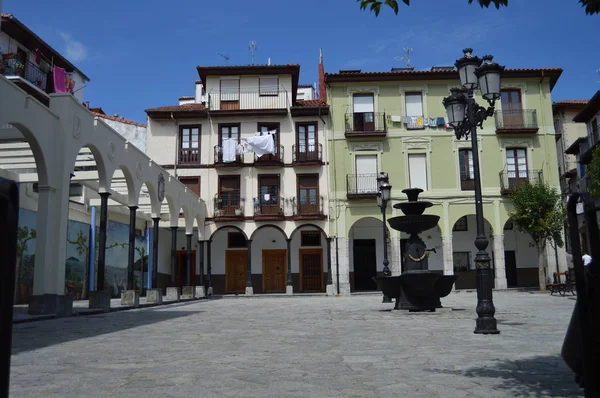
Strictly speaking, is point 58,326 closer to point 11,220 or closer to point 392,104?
point 11,220

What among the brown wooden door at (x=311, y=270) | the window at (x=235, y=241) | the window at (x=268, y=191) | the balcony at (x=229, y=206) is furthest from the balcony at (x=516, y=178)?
the window at (x=235, y=241)

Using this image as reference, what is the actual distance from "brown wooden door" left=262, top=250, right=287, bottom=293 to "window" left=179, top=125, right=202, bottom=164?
684 cm

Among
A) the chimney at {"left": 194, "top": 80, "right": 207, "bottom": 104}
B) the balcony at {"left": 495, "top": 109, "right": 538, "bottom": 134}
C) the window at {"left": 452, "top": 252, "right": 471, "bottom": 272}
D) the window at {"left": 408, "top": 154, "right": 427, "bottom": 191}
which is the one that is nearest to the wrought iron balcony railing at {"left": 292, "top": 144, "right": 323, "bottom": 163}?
the window at {"left": 408, "top": 154, "right": 427, "bottom": 191}

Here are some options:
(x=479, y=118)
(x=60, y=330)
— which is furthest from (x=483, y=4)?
(x=60, y=330)

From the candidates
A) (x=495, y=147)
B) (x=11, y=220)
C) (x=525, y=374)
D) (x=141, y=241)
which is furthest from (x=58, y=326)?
(x=495, y=147)

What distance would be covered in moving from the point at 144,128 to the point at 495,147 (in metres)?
19.9

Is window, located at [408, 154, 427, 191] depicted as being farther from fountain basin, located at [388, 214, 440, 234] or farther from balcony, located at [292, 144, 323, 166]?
fountain basin, located at [388, 214, 440, 234]

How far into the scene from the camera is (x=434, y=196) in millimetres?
30562

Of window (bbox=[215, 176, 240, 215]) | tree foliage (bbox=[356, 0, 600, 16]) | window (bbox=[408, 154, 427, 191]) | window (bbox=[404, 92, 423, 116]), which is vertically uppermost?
window (bbox=[404, 92, 423, 116])

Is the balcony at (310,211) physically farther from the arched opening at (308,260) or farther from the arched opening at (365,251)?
the arched opening at (365,251)

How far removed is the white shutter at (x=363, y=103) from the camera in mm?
31812

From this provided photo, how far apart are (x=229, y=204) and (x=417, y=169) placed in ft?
34.6

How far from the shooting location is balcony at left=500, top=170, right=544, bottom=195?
30.3 metres

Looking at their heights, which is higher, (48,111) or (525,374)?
(48,111)
